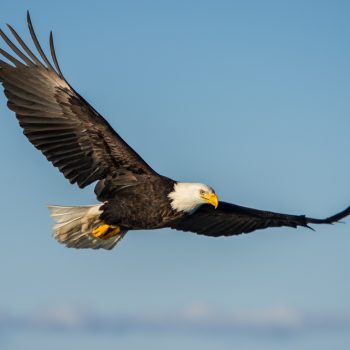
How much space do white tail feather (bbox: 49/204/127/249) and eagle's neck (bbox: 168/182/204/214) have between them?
0.89 meters

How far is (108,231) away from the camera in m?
12.1

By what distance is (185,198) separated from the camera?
1156 centimetres

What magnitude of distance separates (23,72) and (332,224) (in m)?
3.48

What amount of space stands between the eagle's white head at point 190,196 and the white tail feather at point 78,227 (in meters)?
0.90

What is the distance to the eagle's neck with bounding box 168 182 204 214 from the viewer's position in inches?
455

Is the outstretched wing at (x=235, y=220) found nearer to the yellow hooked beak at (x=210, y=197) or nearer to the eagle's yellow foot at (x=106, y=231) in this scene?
the eagle's yellow foot at (x=106, y=231)

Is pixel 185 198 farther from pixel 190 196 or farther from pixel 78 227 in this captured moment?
pixel 78 227

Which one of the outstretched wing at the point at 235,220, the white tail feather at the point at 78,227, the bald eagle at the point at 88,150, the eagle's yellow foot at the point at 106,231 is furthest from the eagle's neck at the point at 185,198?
the outstretched wing at the point at 235,220

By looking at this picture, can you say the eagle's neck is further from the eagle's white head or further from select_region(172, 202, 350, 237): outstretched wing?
select_region(172, 202, 350, 237): outstretched wing

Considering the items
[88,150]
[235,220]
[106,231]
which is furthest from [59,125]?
[235,220]

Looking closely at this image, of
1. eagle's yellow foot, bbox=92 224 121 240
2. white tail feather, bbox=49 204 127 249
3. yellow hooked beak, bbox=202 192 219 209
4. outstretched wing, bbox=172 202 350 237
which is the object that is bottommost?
eagle's yellow foot, bbox=92 224 121 240

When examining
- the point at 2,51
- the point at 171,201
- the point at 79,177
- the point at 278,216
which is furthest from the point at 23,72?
the point at 278,216

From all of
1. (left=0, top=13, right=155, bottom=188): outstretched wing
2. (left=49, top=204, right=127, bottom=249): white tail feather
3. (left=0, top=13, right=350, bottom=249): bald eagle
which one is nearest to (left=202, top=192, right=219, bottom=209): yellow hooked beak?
(left=0, top=13, right=350, bottom=249): bald eagle

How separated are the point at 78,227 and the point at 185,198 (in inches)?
52.7
